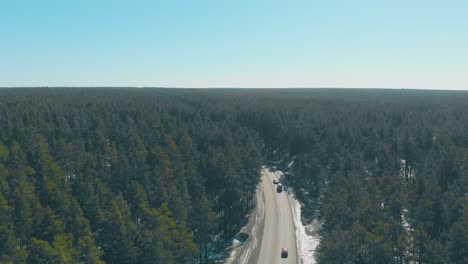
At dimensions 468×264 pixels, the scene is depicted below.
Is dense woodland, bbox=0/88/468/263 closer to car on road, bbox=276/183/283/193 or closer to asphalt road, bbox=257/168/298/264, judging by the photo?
asphalt road, bbox=257/168/298/264

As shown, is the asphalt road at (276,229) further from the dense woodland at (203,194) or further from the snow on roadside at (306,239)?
the dense woodland at (203,194)

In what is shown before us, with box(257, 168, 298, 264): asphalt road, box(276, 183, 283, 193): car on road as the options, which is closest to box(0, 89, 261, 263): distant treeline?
box(257, 168, 298, 264): asphalt road

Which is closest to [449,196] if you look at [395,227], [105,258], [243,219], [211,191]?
[395,227]

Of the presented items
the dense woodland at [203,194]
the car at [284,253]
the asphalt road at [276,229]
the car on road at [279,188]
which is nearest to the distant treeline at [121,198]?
the dense woodland at [203,194]

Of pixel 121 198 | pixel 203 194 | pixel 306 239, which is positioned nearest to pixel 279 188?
pixel 306 239

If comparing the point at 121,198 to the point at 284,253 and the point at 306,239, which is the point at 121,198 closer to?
the point at 284,253

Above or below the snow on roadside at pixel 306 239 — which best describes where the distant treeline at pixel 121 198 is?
above
